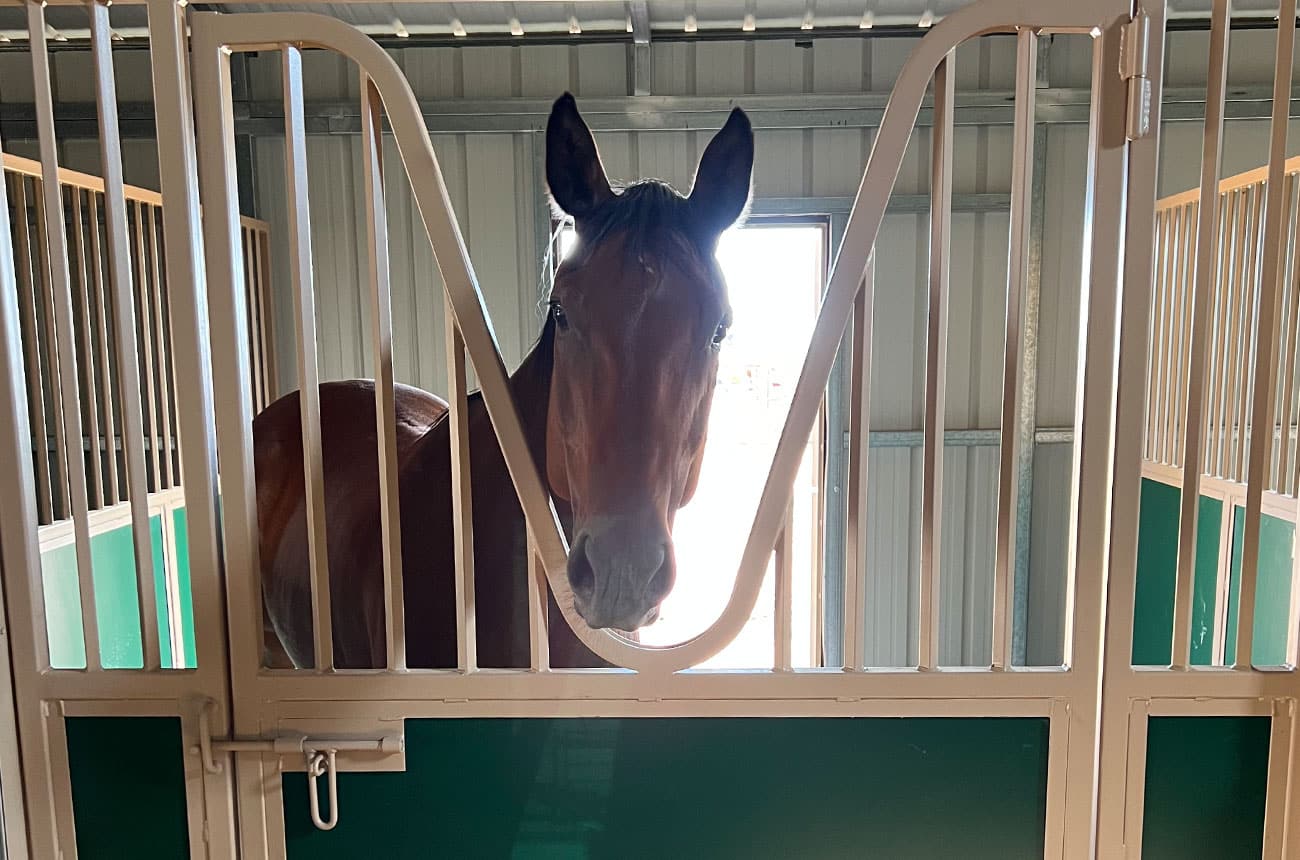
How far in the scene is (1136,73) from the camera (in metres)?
0.74

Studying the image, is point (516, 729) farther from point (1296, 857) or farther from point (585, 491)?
point (1296, 857)

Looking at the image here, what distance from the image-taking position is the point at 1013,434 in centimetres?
78

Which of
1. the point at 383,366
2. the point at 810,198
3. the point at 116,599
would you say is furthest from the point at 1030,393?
the point at 116,599

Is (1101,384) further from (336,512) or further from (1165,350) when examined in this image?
(1165,350)

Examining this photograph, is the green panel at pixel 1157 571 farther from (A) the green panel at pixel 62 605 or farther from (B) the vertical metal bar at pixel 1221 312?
(A) the green panel at pixel 62 605

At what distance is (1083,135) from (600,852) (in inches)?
127

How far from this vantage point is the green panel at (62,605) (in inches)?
71.3

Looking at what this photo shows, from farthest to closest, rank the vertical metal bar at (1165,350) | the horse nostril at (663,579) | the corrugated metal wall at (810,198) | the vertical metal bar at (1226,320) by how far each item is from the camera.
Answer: the corrugated metal wall at (810,198)
the vertical metal bar at (1165,350)
the vertical metal bar at (1226,320)
the horse nostril at (663,579)

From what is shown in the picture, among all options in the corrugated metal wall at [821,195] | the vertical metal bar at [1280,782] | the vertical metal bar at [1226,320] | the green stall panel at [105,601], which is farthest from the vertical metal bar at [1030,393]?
the green stall panel at [105,601]

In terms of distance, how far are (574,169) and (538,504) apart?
39 centimetres

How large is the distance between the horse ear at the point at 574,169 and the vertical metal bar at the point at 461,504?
192 millimetres

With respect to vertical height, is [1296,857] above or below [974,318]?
below

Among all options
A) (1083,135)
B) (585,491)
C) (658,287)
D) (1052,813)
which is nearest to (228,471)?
(585,491)

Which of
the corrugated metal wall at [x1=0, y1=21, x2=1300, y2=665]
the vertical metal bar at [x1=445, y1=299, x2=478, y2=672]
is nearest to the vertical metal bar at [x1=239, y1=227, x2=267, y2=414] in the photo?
the corrugated metal wall at [x1=0, y1=21, x2=1300, y2=665]
